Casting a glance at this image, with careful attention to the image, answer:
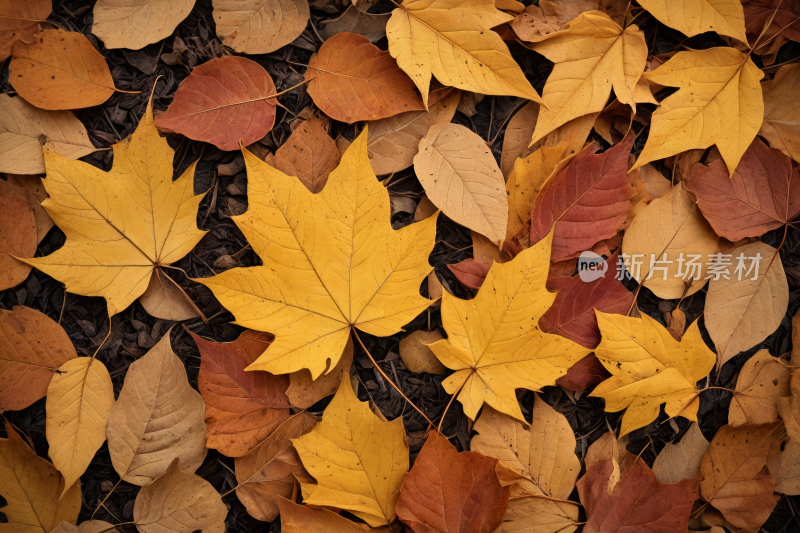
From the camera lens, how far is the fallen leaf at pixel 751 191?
69 centimetres

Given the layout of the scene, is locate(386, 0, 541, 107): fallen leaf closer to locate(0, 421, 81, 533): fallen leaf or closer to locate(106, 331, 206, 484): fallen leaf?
locate(106, 331, 206, 484): fallen leaf

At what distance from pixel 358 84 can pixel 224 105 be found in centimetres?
20

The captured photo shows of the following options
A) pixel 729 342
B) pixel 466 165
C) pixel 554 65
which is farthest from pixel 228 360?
pixel 729 342

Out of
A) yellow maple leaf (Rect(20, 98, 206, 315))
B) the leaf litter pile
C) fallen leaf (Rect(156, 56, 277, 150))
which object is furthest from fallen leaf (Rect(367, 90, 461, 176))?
yellow maple leaf (Rect(20, 98, 206, 315))

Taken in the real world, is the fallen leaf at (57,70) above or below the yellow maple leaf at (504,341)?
above

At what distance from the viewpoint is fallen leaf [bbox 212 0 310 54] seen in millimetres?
651

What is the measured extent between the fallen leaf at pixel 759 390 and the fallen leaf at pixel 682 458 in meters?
0.06

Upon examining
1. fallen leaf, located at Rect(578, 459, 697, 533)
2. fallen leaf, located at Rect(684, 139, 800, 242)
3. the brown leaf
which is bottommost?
fallen leaf, located at Rect(578, 459, 697, 533)

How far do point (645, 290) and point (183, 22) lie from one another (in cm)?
83

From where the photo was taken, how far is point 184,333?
26.4 inches

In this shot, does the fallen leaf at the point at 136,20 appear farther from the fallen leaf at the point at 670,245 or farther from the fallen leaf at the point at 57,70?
the fallen leaf at the point at 670,245


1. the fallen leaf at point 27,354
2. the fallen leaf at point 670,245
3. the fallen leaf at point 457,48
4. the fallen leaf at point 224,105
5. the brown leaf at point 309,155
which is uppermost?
the fallen leaf at point 457,48

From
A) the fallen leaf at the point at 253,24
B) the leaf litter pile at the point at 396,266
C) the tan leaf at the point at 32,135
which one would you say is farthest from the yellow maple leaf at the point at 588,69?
the tan leaf at the point at 32,135

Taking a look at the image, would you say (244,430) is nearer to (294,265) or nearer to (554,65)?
(294,265)
